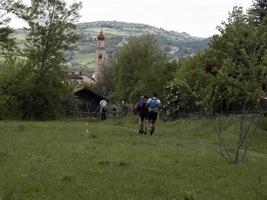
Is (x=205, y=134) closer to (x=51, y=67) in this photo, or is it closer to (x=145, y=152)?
(x=145, y=152)

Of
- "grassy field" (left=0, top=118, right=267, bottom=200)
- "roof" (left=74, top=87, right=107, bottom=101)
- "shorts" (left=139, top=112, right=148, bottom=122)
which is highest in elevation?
"roof" (left=74, top=87, right=107, bottom=101)

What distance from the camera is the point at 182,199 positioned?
955cm

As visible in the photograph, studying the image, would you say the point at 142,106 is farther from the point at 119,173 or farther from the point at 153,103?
the point at 119,173

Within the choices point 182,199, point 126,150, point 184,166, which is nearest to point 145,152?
point 126,150

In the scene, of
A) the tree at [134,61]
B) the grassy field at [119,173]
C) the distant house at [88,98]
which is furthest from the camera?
the tree at [134,61]

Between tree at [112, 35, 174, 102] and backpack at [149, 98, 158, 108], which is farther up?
tree at [112, 35, 174, 102]

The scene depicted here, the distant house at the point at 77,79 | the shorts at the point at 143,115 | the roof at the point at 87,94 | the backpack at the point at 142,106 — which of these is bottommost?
the shorts at the point at 143,115

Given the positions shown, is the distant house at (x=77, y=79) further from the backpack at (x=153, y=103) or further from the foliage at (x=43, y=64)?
the backpack at (x=153, y=103)

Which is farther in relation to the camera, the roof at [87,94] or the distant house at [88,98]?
the roof at [87,94]

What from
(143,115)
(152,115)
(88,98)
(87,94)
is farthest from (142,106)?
(87,94)

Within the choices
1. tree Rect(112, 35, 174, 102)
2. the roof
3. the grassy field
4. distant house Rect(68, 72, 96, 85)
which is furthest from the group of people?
tree Rect(112, 35, 174, 102)

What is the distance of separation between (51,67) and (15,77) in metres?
3.23

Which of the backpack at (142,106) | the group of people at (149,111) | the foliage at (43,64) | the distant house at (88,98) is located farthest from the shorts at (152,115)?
the distant house at (88,98)

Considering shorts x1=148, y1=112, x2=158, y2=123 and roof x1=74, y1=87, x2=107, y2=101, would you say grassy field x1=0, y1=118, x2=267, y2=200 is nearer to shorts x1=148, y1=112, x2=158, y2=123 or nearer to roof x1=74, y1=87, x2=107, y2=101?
shorts x1=148, y1=112, x2=158, y2=123
